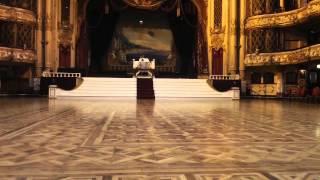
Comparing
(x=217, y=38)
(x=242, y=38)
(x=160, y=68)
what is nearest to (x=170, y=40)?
(x=160, y=68)

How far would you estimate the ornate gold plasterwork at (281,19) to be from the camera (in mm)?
22328

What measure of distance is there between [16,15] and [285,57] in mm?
15877

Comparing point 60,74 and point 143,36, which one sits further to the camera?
point 143,36

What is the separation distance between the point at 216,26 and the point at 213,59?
222 cm

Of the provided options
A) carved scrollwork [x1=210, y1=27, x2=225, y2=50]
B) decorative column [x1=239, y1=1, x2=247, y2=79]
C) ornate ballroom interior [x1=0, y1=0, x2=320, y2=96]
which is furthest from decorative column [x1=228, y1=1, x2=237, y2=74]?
carved scrollwork [x1=210, y1=27, x2=225, y2=50]

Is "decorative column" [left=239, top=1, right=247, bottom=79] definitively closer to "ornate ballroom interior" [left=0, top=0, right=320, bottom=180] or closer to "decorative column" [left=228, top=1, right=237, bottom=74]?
"ornate ballroom interior" [left=0, top=0, right=320, bottom=180]

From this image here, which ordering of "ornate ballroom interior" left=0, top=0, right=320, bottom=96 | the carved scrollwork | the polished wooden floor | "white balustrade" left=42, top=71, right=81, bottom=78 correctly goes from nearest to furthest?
the polished wooden floor
"white balustrade" left=42, top=71, right=81, bottom=78
"ornate ballroom interior" left=0, top=0, right=320, bottom=96
the carved scrollwork

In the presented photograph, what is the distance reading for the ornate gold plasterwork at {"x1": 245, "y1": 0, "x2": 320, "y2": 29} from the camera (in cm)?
2233

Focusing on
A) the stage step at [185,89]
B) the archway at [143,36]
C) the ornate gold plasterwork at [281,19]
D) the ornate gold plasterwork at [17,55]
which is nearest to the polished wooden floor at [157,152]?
the stage step at [185,89]

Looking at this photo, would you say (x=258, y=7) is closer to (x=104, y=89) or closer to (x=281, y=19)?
(x=281, y=19)

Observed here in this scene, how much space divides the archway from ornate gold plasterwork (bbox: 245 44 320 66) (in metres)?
3.62

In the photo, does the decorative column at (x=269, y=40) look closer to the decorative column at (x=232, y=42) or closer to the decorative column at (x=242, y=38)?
the decorative column at (x=242, y=38)

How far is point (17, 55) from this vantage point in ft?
78.5

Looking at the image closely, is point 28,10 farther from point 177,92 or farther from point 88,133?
point 88,133
